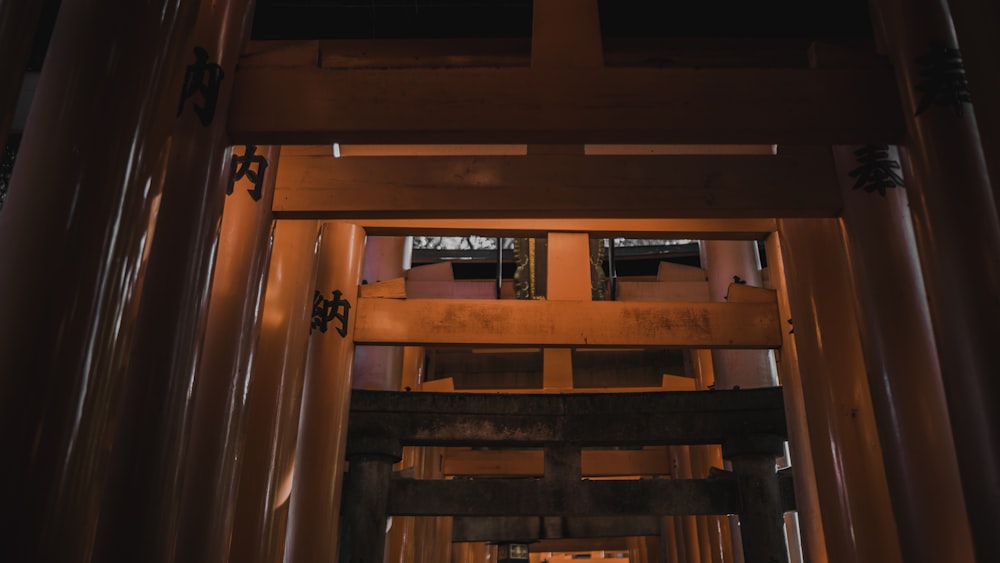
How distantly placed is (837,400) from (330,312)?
3.65 metres

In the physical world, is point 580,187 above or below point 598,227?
below

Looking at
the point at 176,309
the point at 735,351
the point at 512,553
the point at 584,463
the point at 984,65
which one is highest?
the point at 735,351

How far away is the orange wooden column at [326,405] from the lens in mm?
5461

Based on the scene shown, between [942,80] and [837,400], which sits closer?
[942,80]

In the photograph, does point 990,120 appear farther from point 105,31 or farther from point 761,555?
point 761,555

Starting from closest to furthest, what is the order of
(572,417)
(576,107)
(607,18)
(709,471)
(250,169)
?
(576,107), (250,169), (607,18), (572,417), (709,471)

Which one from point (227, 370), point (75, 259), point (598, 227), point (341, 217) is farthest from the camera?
point (598, 227)

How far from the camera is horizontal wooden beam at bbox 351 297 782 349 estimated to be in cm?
627

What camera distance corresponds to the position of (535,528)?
29.4 ft

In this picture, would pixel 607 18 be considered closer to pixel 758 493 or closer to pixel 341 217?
pixel 341 217

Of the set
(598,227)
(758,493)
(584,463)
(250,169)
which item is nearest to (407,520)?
(584,463)

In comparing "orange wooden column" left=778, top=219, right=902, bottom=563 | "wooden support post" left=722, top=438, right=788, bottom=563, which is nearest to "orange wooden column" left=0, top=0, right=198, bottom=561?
"orange wooden column" left=778, top=219, right=902, bottom=563

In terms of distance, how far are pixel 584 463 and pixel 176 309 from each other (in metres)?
7.82

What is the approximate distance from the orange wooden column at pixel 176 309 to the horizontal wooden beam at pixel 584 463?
7094mm
